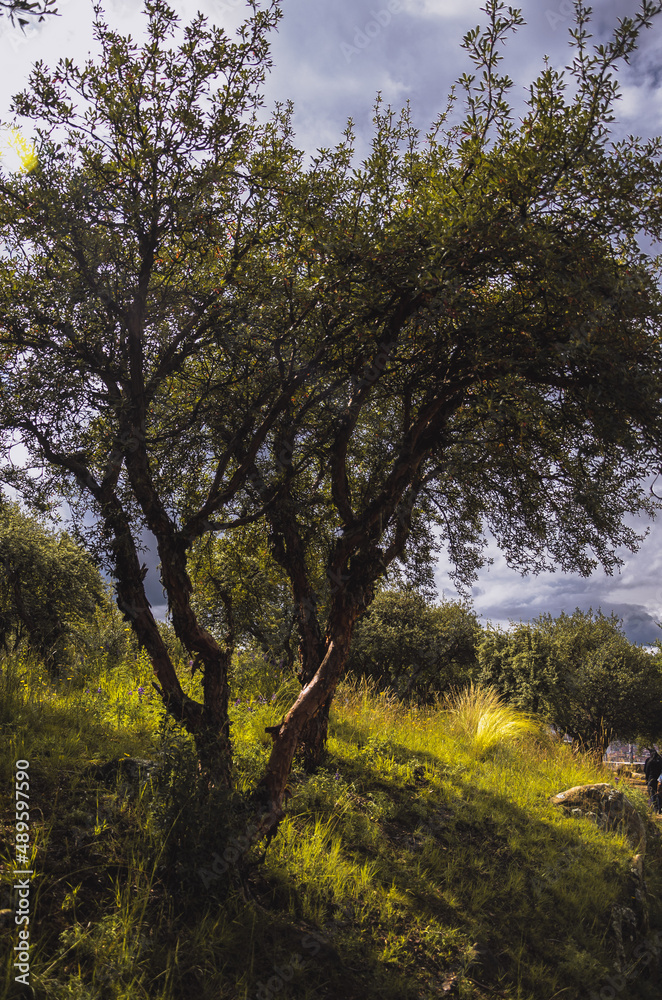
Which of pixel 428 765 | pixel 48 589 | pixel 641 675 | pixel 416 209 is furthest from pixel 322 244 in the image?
pixel 641 675

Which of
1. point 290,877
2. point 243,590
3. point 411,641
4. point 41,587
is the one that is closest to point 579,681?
point 411,641

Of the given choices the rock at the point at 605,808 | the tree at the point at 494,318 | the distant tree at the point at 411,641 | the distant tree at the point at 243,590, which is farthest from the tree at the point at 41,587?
the distant tree at the point at 411,641

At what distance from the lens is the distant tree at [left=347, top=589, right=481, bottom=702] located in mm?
29906

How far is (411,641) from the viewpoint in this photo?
99.3 feet

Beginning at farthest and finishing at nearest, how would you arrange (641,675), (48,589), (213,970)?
(641,675), (48,589), (213,970)

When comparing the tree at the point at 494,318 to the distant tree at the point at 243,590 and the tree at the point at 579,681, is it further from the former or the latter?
the tree at the point at 579,681

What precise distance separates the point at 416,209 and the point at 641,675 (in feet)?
96.5

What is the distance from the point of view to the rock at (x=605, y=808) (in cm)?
978

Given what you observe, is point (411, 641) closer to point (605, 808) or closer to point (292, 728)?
point (605, 808)

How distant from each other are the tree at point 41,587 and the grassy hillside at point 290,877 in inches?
235

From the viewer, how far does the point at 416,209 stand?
5832 millimetres

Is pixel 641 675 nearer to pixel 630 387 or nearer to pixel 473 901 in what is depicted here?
pixel 473 901

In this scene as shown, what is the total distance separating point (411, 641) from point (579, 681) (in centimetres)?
852

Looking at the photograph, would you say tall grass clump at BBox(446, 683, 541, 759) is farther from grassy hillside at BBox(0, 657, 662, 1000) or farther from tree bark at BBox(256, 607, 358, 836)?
tree bark at BBox(256, 607, 358, 836)
